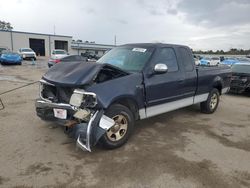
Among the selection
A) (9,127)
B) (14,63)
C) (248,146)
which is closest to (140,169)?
(248,146)

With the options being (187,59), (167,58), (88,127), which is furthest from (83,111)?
(187,59)

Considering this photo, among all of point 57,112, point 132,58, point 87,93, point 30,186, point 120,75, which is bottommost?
point 30,186

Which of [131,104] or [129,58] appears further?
[129,58]

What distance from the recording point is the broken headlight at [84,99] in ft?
11.5

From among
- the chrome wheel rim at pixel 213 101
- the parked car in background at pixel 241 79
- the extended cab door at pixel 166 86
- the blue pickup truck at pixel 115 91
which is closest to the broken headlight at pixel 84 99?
the blue pickup truck at pixel 115 91

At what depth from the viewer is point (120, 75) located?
404cm

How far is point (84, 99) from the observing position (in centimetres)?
356

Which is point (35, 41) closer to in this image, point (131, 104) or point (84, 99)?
point (131, 104)

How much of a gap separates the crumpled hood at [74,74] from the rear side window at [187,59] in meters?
2.48

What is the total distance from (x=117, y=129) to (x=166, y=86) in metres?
1.51

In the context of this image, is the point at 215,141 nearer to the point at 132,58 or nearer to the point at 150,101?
the point at 150,101

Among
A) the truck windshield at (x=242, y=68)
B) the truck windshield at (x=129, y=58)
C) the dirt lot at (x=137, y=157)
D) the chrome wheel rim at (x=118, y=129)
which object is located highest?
the truck windshield at (x=129, y=58)

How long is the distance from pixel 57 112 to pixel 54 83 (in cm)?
51

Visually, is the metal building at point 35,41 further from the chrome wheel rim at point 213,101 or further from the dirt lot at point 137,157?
the chrome wheel rim at point 213,101
